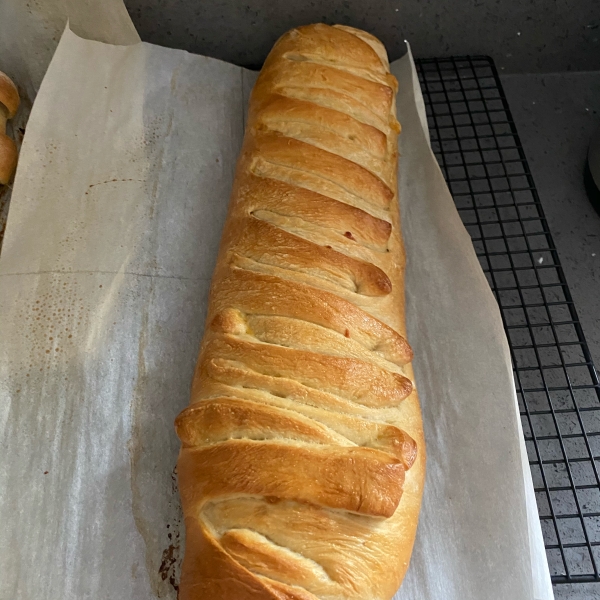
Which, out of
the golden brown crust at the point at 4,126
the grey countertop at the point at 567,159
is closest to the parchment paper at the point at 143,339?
the golden brown crust at the point at 4,126

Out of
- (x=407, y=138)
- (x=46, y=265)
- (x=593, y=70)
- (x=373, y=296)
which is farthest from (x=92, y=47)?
(x=593, y=70)

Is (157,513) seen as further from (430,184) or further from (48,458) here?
(430,184)

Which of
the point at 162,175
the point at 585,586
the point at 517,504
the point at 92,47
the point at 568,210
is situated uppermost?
the point at 92,47

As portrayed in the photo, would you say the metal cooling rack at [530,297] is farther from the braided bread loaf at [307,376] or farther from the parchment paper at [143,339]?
the braided bread loaf at [307,376]

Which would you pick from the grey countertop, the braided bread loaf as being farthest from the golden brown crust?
the grey countertop

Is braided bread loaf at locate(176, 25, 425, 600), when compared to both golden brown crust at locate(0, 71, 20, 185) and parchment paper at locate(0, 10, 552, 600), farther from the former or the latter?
golden brown crust at locate(0, 71, 20, 185)
